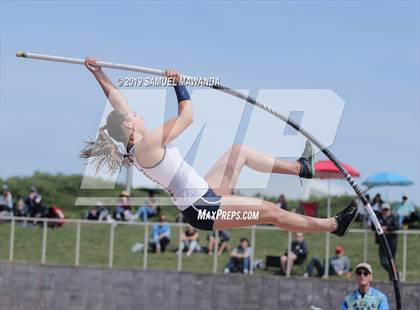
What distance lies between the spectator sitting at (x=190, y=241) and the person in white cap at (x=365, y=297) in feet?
24.9

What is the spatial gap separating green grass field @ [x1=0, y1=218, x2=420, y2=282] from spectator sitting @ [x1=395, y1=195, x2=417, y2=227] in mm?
432

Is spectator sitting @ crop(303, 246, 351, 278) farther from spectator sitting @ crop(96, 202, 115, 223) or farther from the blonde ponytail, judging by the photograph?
the blonde ponytail

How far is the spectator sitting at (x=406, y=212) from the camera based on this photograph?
20641 millimetres

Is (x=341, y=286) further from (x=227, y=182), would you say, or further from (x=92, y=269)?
(x=227, y=182)

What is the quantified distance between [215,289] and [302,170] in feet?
28.1

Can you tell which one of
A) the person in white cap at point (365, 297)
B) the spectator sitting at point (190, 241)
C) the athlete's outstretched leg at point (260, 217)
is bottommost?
the person in white cap at point (365, 297)

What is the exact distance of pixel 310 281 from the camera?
1853cm

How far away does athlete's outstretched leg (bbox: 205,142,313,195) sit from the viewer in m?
11.0

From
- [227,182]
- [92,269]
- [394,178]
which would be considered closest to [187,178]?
[227,182]

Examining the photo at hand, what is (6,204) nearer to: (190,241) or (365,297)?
(190,241)

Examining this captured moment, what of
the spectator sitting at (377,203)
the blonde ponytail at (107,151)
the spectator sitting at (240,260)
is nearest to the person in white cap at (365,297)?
the blonde ponytail at (107,151)

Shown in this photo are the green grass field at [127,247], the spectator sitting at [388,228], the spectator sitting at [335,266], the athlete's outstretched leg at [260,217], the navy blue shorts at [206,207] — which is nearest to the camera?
the athlete's outstretched leg at [260,217]

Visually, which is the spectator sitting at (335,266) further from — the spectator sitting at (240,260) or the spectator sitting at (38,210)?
the spectator sitting at (38,210)

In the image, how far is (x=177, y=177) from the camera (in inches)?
424
